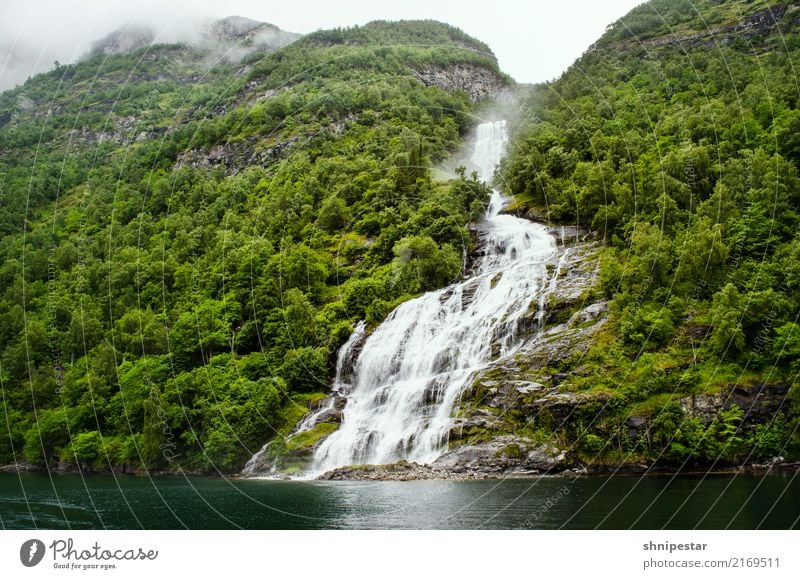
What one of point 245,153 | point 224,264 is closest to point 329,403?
point 224,264

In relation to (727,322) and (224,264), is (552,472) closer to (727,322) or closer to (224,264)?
(727,322)

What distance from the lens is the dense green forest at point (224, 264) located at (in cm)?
7438

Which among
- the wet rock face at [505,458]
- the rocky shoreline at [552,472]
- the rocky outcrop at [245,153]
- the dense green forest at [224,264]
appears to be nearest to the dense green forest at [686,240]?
the rocky shoreline at [552,472]

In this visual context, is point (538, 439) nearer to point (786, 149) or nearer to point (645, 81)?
point (786, 149)

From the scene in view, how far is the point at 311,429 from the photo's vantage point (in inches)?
2530

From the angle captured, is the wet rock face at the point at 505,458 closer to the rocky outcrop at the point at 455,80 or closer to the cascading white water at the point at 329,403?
the cascading white water at the point at 329,403

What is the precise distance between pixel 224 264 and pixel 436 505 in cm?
6943

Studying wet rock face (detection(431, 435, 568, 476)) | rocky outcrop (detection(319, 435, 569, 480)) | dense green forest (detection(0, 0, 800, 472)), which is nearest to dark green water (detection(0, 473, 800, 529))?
rocky outcrop (detection(319, 435, 569, 480))

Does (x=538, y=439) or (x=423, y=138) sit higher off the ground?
(x=423, y=138)

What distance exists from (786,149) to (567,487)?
5213 centimetres

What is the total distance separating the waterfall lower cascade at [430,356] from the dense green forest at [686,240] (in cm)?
801

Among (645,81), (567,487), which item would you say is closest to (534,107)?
(645,81)

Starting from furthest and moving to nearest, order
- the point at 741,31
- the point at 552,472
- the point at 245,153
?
the point at 245,153 → the point at 741,31 → the point at 552,472

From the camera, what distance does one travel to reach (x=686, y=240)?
63094mm
